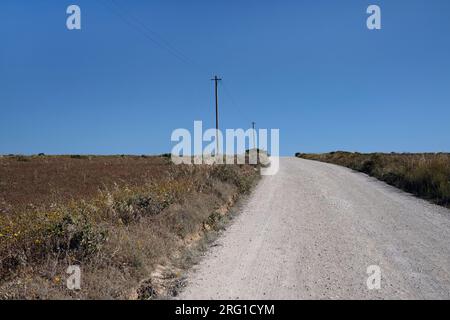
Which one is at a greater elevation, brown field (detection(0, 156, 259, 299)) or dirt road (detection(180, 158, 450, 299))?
brown field (detection(0, 156, 259, 299))

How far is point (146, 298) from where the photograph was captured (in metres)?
6.11

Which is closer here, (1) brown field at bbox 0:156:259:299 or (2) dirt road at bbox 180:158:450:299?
(1) brown field at bbox 0:156:259:299

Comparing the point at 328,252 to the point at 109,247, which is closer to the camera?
the point at 109,247

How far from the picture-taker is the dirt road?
6.34 meters

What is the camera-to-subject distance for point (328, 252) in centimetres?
839

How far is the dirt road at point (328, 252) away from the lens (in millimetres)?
6336

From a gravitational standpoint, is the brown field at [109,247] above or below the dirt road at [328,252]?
above

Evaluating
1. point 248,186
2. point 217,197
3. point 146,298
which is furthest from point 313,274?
point 248,186

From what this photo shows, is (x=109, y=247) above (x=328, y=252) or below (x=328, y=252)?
above

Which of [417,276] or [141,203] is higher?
[141,203]

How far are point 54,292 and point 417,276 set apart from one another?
228 inches

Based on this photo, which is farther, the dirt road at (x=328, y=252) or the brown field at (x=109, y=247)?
the dirt road at (x=328, y=252)
